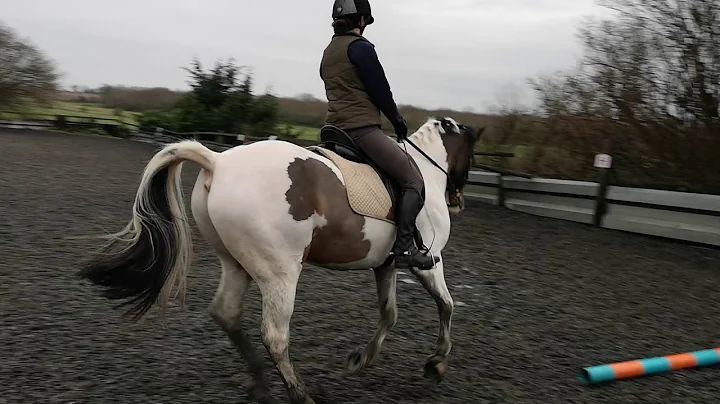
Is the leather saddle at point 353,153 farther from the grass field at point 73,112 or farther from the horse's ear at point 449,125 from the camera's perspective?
the grass field at point 73,112

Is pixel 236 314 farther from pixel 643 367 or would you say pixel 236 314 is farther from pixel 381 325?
pixel 643 367

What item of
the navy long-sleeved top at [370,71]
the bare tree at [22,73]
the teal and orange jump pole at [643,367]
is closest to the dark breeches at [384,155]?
the navy long-sleeved top at [370,71]

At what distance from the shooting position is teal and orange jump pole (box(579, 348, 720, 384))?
4961 mm

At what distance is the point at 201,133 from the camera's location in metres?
32.9

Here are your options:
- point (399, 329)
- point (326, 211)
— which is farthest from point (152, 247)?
point (399, 329)

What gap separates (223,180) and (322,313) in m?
2.83

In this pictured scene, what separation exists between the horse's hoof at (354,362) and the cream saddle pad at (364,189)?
106 cm

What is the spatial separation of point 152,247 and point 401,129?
2.07m

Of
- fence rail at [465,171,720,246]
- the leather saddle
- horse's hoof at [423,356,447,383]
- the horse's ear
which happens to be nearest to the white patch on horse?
the leather saddle

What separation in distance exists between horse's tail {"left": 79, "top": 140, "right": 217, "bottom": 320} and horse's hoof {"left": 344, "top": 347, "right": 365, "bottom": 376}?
1.38 metres

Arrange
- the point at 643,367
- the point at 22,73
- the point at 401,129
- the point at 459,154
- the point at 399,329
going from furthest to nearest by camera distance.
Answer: the point at 22,73 → the point at 399,329 → the point at 459,154 → the point at 401,129 → the point at 643,367

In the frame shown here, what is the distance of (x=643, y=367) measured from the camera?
5098 mm

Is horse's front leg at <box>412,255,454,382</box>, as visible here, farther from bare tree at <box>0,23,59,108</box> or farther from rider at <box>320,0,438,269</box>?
bare tree at <box>0,23,59,108</box>

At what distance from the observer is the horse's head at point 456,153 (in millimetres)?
5609
